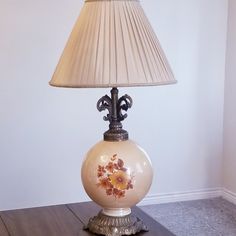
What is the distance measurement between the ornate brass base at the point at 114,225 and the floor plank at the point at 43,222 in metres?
0.05

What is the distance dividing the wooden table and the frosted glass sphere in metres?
0.15

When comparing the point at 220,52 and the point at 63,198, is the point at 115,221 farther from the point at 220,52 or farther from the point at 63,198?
the point at 220,52

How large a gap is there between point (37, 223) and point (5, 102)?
1.31 m

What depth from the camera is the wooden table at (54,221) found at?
4.54 ft

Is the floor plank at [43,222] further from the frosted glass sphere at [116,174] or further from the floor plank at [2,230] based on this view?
the frosted glass sphere at [116,174]

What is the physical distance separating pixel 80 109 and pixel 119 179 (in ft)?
5.15

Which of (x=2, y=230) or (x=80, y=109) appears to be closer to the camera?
(x=2, y=230)

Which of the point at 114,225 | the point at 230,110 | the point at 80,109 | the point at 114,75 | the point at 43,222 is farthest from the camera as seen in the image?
the point at 230,110

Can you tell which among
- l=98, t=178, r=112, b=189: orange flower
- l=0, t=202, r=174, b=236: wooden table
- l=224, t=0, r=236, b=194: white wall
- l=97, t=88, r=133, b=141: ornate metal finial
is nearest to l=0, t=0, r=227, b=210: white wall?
l=224, t=0, r=236, b=194: white wall

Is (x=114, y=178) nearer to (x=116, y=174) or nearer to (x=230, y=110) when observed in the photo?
(x=116, y=174)

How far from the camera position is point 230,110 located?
3.08 metres

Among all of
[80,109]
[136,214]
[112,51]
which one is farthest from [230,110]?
[112,51]

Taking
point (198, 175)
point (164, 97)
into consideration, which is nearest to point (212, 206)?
point (198, 175)

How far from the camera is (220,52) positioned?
308 cm
